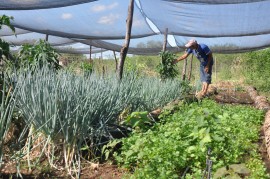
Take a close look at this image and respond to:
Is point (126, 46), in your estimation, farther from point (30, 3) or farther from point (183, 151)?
point (183, 151)

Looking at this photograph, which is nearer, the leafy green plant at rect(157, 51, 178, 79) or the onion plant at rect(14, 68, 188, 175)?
the onion plant at rect(14, 68, 188, 175)

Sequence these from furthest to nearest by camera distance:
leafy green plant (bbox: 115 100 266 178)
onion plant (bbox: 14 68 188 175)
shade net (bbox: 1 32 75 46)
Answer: shade net (bbox: 1 32 75 46)
onion plant (bbox: 14 68 188 175)
leafy green plant (bbox: 115 100 266 178)

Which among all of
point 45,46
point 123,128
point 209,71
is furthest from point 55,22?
point 123,128

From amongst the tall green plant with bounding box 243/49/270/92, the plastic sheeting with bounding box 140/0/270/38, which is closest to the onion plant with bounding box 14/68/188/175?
the plastic sheeting with bounding box 140/0/270/38

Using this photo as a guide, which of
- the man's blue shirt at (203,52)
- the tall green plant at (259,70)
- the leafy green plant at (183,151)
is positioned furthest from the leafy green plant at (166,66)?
the leafy green plant at (183,151)

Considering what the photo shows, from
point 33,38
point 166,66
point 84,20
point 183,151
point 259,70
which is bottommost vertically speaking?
point 183,151

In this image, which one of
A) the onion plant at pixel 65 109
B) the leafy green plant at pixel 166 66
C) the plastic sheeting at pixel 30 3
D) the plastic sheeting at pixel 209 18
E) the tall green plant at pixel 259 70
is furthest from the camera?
the tall green plant at pixel 259 70

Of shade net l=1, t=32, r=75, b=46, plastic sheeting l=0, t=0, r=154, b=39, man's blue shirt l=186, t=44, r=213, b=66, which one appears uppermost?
plastic sheeting l=0, t=0, r=154, b=39

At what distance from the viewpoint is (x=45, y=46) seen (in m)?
3.70

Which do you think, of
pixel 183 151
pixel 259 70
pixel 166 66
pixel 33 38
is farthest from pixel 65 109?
pixel 259 70

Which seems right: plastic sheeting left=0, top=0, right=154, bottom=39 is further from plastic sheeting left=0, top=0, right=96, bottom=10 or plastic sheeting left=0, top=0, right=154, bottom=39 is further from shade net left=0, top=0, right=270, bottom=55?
plastic sheeting left=0, top=0, right=96, bottom=10

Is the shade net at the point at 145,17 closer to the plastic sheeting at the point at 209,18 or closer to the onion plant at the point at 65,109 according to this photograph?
the plastic sheeting at the point at 209,18

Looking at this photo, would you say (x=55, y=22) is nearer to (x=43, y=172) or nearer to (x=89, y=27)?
(x=89, y=27)

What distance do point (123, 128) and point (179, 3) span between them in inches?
176
